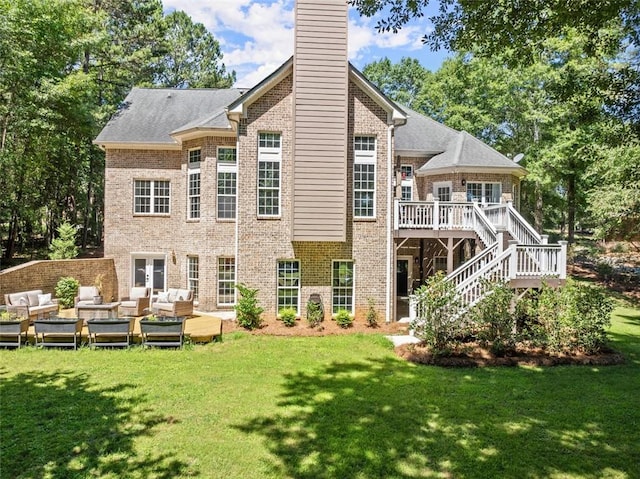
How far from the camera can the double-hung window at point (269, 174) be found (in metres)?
13.9

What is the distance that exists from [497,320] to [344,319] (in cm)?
471

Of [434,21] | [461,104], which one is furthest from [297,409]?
[461,104]

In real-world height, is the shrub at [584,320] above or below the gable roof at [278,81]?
below

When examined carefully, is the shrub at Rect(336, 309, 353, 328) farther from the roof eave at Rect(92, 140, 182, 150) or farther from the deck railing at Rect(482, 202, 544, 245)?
the roof eave at Rect(92, 140, 182, 150)

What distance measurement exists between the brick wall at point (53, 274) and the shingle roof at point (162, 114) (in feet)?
17.1

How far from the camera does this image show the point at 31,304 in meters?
13.3

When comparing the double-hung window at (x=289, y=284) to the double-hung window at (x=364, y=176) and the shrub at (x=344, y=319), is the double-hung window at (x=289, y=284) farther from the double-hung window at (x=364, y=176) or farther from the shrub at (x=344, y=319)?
the double-hung window at (x=364, y=176)

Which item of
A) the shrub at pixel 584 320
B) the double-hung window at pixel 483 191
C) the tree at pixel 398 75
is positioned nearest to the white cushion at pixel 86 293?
the shrub at pixel 584 320

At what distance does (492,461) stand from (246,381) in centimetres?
483

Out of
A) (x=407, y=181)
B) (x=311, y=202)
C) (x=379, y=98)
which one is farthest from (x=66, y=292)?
(x=407, y=181)

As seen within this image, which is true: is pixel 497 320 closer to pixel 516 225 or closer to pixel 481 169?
pixel 516 225

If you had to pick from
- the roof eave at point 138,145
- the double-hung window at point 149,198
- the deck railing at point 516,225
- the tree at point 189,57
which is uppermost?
A: the tree at point 189,57

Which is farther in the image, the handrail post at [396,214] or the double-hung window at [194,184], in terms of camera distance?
the double-hung window at [194,184]

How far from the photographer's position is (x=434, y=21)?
7309 millimetres
